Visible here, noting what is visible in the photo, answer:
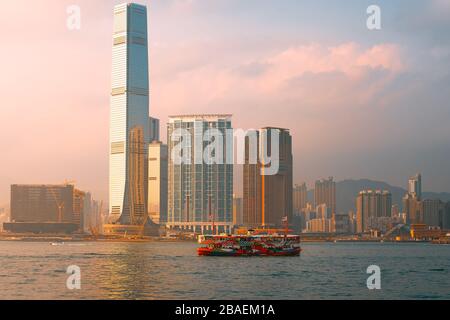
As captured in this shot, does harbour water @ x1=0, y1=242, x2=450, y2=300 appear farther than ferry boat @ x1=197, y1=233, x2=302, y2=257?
No

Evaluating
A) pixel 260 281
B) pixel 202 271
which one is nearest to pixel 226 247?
pixel 202 271

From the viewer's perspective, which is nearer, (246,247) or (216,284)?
(216,284)

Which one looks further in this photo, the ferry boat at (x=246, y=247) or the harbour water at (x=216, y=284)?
the ferry boat at (x=246, y=247)

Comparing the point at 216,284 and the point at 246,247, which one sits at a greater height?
the point at 216,284
